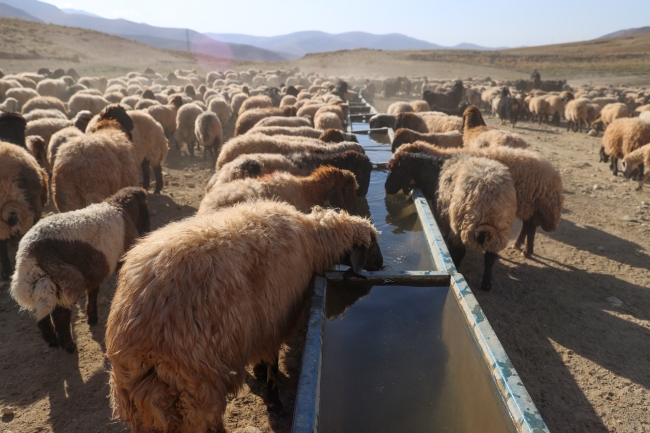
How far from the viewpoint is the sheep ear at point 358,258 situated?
3723 mm

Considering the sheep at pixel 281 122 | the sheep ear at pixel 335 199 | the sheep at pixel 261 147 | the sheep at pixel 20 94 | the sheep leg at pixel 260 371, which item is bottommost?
the sheep leg at pixel 260 371

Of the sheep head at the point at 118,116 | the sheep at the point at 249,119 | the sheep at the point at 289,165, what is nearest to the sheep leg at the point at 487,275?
the sheep at the point at 289,165

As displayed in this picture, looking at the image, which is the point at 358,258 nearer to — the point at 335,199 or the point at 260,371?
the point at 260,371

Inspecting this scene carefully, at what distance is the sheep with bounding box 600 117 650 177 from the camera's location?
34.3ft

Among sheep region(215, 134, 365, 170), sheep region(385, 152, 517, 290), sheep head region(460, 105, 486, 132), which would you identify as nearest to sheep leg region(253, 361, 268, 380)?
sheep region(385, 152, 517, 290)

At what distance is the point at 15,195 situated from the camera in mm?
5355

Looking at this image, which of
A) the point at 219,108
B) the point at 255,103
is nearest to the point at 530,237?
the point at 255,103

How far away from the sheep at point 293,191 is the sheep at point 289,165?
680 mm

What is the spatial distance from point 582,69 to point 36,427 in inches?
2690

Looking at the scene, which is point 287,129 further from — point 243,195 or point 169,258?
point 169,258

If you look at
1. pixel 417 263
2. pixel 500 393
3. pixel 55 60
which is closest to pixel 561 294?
pixel 417 263

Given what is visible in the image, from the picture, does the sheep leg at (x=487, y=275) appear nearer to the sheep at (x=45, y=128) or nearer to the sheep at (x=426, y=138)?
the sheep at (x=426, y=138)

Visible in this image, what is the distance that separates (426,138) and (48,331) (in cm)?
827

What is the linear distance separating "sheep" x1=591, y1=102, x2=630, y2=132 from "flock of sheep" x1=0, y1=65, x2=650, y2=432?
579 cm
